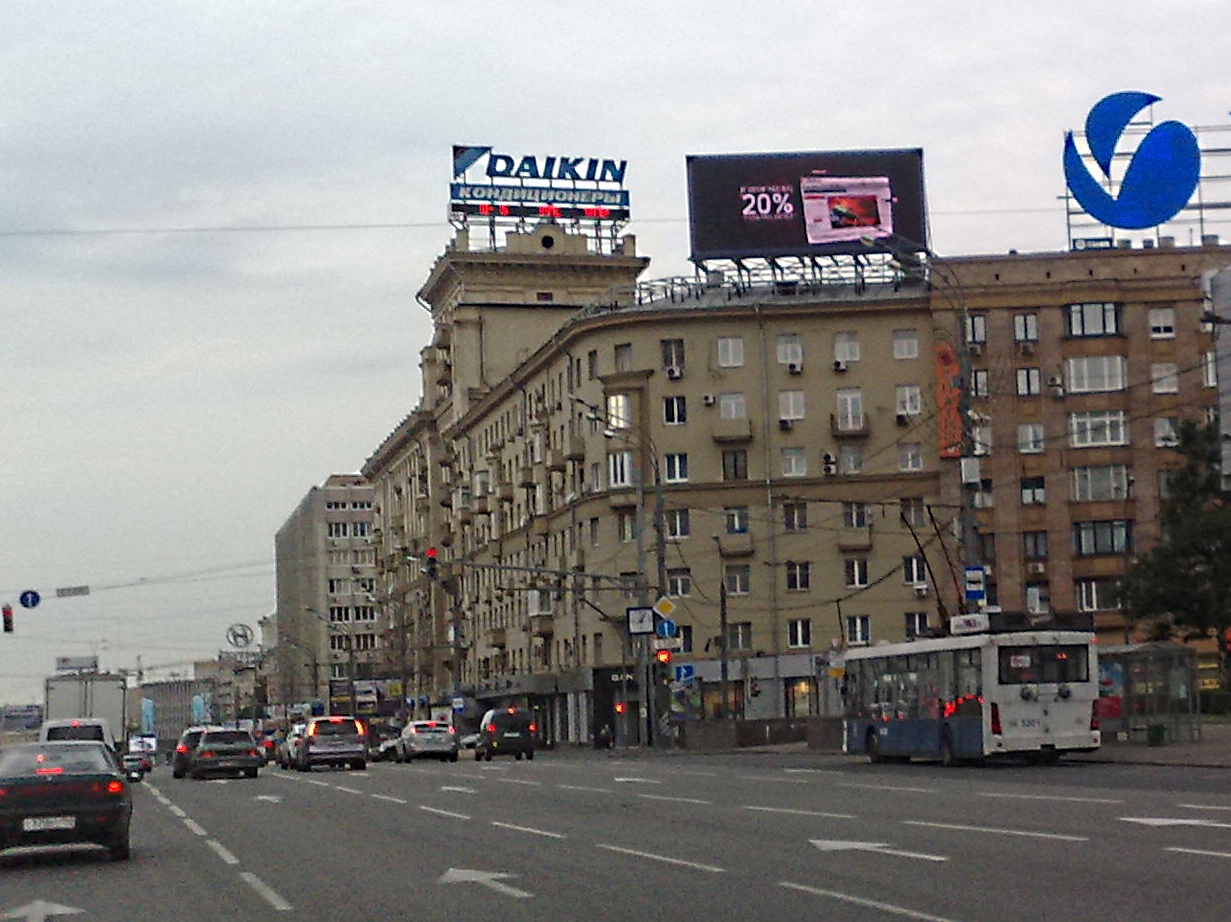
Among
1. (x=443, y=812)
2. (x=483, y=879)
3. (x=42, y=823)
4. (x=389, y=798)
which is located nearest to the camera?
(x=483, y=879)

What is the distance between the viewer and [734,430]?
86125 millimetres

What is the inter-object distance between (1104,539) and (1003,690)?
47339mm

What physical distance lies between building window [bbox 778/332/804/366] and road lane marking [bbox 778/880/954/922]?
71.8 metres

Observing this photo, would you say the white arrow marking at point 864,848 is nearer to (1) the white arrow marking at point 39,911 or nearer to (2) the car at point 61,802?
(1) the white arrow marking at point 39,911

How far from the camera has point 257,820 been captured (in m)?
28.8

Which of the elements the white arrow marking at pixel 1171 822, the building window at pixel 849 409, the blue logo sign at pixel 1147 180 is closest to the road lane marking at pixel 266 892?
the white arrow marking at pixel 1171 822

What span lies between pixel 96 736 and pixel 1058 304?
51.7 metres

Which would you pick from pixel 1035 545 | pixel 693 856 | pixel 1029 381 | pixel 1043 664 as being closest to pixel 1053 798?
pixel 693 856

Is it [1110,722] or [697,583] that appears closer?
[1110,722]

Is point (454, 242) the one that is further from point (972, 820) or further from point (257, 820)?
point (972, 820)

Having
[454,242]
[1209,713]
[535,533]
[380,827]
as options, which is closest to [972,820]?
[380,827]

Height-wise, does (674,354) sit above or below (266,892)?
above

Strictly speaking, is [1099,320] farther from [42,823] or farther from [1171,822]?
[42,823]

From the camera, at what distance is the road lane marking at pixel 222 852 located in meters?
20.8
